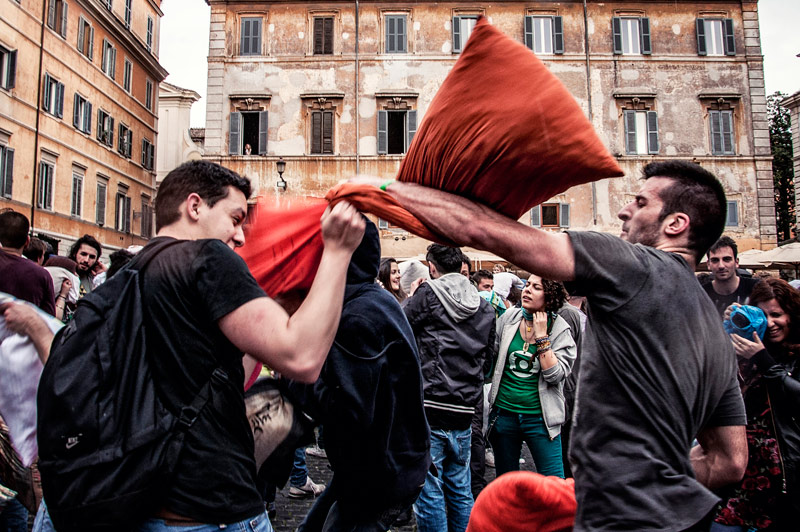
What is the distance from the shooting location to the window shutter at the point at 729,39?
79.8 feet

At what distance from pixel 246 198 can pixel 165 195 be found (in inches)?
10.2

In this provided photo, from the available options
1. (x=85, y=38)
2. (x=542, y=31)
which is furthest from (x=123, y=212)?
(x=542, y=31)

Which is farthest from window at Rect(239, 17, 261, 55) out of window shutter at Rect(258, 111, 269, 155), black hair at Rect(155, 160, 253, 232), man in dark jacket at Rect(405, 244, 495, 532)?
black hair at Rect(155, 160, 253, 232)

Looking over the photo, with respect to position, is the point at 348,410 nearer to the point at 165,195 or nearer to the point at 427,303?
the point at 165,195

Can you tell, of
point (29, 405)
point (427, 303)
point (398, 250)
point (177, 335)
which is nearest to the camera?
point (177, 335)

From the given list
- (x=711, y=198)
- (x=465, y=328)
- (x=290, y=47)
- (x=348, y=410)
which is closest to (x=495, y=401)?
(x=465, y=328)

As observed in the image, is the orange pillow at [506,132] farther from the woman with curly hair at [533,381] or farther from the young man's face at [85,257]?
the young man's face at [85,257]

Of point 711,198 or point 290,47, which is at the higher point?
point 290,47

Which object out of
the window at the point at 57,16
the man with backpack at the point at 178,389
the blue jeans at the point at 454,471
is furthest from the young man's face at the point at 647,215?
the window at the point at 57,16

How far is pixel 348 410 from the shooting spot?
2547 mm

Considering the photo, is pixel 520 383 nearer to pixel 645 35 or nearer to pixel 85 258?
pixel 85 258

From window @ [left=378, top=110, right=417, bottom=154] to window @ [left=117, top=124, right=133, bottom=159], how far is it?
12.3 meters

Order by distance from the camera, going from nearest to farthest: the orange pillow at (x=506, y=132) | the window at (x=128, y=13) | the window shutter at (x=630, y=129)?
the orange pillow at (x=506, y=132) < the window shutter at (x=630, y=129) < the window at (x=128, y=13)

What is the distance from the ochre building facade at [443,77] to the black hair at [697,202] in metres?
21.4
